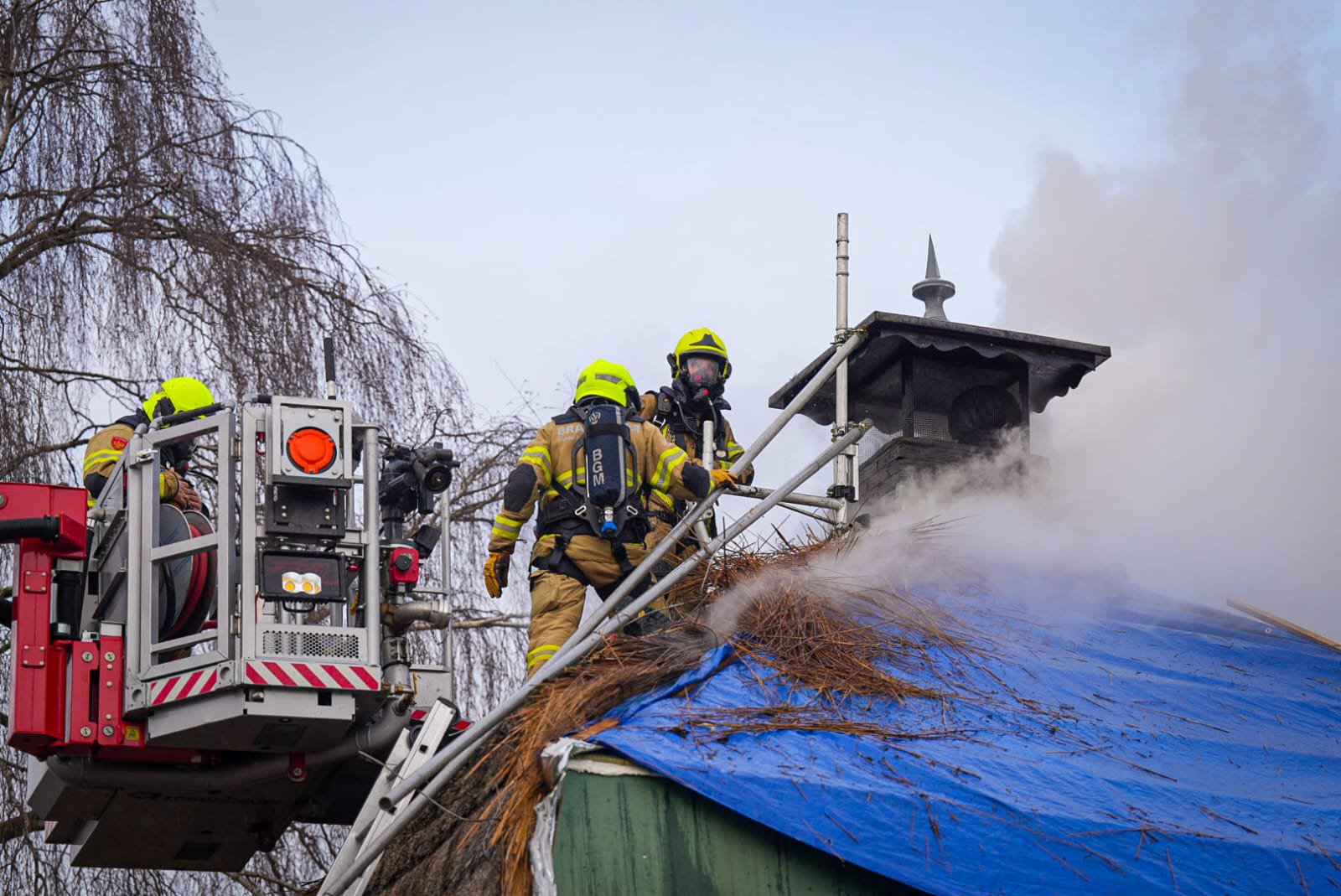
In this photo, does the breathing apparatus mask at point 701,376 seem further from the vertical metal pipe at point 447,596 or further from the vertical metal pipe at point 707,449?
the vertical metal pipe at point 447,596

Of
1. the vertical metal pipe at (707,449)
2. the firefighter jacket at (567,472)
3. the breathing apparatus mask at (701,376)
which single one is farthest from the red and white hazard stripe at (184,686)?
the breathing apparatus mask at (701,376)

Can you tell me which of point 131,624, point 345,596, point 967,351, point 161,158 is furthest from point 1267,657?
point 161,158

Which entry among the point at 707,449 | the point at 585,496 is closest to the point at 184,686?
the point at 585,496

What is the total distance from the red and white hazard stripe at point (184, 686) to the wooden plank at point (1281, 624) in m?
5.58

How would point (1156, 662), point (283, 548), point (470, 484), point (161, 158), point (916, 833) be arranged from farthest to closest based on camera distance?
point (470, 484), point (161, 158), point (1156, 662), point (283, 548), point (916, 833)

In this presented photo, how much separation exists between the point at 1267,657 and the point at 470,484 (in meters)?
5.98

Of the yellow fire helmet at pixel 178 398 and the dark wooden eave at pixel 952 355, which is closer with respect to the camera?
the yellow fire helmet at pixel 178 398

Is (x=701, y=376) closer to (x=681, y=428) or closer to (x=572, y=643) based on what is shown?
(x=681, y=428)

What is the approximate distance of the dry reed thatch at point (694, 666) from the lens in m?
6.67

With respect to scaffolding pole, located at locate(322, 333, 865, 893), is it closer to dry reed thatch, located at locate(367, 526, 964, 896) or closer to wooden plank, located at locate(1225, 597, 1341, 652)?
dry reed thatch, located at locate(367, 526, 964, 896)

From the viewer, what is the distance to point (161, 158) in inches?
456

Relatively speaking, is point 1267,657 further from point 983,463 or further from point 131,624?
point 131,624

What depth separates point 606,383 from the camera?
8.96 meters

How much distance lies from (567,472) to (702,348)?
6.12 feet
